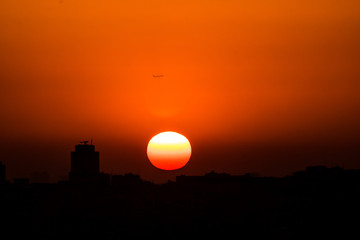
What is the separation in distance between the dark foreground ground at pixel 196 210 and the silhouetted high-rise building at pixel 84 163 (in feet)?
57.3

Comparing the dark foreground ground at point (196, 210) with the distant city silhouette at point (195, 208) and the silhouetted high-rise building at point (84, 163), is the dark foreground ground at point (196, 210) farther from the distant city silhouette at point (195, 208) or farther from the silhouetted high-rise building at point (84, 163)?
the silhouetted high-rise building at point (84, 163)

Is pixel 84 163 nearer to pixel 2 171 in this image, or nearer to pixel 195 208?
pixel 2 171

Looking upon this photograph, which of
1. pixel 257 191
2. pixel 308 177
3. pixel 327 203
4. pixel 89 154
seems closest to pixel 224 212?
pixel 327 203

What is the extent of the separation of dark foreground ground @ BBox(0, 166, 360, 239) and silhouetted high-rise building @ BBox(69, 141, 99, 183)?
688 inches

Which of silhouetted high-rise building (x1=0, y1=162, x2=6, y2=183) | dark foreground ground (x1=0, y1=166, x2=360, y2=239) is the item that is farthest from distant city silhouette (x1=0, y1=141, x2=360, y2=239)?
silhouetted high-rise building (x1=0, y1=162, x2=6, y2=183)

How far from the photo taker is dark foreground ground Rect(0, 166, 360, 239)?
54.3m

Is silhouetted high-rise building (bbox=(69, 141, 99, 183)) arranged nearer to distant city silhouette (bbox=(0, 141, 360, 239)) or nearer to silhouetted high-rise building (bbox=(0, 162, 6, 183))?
silhouetted high-rise building (bbox=(0, 162, 6, 183))

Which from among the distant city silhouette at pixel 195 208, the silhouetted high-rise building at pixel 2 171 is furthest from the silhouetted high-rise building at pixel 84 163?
the distant city silhouette at pixel 195 208

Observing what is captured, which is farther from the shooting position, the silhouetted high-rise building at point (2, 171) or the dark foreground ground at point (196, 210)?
the silhouetted high-rise building at point (2, 171)

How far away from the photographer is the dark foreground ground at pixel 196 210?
178 feet

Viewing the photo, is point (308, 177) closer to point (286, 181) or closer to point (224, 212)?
point (286, 181)

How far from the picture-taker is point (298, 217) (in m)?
57.3

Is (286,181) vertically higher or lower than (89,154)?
lower

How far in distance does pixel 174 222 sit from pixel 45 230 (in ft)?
29.3
